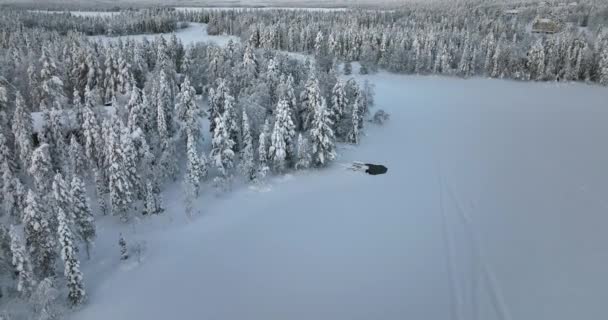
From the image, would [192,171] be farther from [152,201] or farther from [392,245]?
[392,245]

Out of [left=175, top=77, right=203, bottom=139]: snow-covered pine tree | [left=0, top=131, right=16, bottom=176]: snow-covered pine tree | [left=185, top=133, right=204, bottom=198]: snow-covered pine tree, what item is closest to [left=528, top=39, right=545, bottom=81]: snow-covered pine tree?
[left=175, top=77, right=203, bottom=139]: snow-covered pine tree

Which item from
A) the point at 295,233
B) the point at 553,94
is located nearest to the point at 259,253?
the point at 295,233

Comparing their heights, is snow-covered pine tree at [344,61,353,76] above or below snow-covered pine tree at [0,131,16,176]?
above

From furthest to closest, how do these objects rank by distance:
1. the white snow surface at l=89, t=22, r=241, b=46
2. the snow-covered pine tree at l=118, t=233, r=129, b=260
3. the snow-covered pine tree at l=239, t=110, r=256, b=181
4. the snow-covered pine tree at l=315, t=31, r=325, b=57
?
the white snow surface at l=89, t=22, r=241, b=46 → the snow-covered pine tree at l=315, t=31, r=325, b=57 → the snow-covered pine tree at l=239, t=110, r=256, b=181 → the snow-covered pine tree at l=118, t=233, r=129, b=260

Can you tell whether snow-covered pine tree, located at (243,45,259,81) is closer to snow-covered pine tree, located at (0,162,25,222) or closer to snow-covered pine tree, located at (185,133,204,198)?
snow-covered pine tree, located at (185,133,204,198)

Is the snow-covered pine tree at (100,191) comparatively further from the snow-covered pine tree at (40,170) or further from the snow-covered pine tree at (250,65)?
the snow-covered pine tree at (250,65)

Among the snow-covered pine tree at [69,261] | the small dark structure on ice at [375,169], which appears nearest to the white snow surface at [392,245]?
the small dark structure on ice at [375,169]
